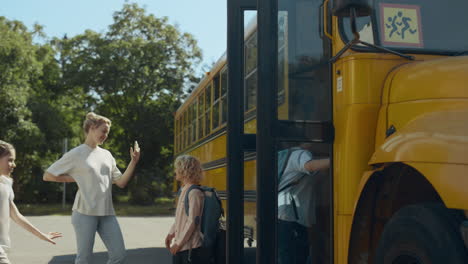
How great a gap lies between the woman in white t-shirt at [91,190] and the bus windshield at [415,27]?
7.87 ft

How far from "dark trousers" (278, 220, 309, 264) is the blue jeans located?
192 cm

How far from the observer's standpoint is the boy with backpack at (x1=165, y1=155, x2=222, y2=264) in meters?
4.64

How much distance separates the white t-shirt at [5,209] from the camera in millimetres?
3878

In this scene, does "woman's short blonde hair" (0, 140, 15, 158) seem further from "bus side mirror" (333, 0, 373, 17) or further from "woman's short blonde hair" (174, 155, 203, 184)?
"bus side mirror" (333, 0, 373, 17)

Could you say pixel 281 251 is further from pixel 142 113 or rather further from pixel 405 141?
pixel 142 113

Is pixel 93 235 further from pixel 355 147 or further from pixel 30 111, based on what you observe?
pixel 30 111

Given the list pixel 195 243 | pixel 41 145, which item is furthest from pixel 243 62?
pixel 41 145

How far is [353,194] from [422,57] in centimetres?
77

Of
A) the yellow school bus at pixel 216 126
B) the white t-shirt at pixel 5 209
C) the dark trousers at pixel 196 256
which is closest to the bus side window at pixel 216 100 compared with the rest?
the yellow school bus at pixel 216 126

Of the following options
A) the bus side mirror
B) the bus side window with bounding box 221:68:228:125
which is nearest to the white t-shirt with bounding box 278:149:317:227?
the bus side mirror

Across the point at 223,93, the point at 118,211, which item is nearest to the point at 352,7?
the point at 223,93

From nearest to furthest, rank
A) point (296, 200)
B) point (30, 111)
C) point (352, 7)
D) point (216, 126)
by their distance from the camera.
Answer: point (352, 7)
point (296, 200)
point (216, 126)
point (30, 111)

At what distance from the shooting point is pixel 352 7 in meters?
2.73

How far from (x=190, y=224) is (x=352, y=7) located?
2.41 meters
